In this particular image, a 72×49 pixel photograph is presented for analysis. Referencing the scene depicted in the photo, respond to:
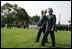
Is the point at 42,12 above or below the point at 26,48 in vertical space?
above

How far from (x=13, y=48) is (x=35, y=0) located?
6.39m

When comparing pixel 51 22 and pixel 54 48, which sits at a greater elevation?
pixel 51 22

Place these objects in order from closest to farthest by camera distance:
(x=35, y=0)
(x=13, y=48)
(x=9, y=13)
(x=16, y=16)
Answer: (x=13, y=48), (x=35, y=0), (x=9, y=13), (x=16, y=16)

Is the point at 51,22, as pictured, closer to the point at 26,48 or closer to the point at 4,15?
the point at 26,48

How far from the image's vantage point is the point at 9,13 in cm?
9462

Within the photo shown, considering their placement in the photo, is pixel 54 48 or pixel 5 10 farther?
pixel 5 10

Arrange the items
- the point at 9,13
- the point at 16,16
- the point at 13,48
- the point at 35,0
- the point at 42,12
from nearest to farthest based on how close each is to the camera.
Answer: the point at 13,48 → the point at 42,12 → the point at 35,0 → the point at 9,13 → the point at 16,16

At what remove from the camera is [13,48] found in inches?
494

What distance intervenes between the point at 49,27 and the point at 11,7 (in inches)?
3337

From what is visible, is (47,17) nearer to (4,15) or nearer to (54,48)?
(54,48)

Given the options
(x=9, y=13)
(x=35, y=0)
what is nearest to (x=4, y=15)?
(x=9, y=13)

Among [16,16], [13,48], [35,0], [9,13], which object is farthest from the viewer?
[16,16]

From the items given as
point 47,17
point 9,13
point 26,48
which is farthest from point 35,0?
point 9,13

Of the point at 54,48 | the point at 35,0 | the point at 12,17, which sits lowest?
the point at 12,17
